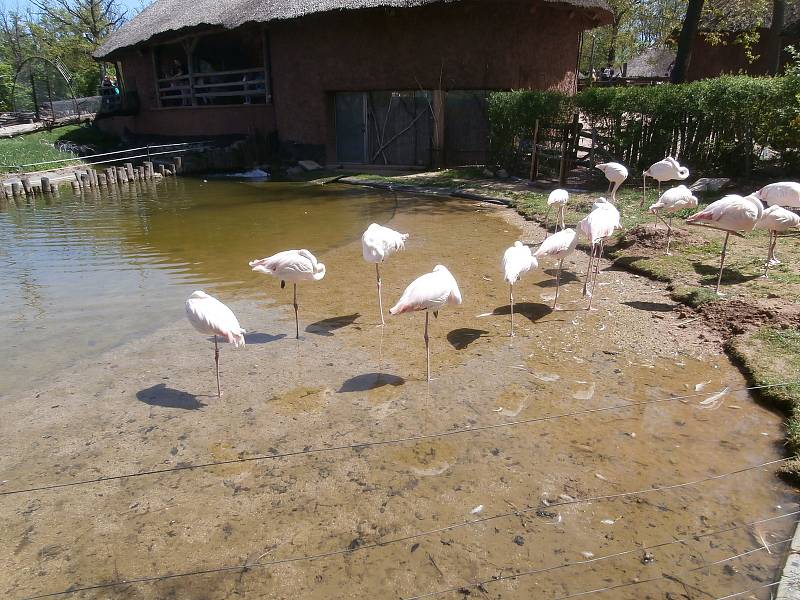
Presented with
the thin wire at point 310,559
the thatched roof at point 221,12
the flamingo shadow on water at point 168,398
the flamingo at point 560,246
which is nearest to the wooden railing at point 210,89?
the thatched roof at point 221,12

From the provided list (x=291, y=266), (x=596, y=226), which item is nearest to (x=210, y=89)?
(x=291, y=266)

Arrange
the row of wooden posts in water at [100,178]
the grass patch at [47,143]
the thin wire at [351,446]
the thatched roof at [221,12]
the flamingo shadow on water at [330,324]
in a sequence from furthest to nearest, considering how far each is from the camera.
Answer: the grass patch at [47,143] < the thatched roof at [221,12] < the row of wooden posts in water at [100,178] < the flamingo shadow on water at [330,324] < the thin wire at [351,446]

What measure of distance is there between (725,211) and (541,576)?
522 cm

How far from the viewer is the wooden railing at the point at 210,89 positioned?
2233cm

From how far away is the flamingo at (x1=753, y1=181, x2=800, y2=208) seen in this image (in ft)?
24.2

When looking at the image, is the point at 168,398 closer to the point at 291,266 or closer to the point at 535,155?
the point at 291,266

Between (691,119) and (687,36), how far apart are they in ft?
19.1

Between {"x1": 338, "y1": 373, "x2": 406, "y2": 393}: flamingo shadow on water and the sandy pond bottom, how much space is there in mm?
23

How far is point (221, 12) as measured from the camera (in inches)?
826

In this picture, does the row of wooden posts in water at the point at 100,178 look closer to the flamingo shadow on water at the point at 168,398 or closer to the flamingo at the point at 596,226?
the flamingo shadow on water at the point at 168,398

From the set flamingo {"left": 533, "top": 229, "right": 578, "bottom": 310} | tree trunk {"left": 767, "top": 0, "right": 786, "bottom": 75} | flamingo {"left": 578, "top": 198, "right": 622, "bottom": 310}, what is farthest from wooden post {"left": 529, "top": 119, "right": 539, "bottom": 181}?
tree trunk {"left": 767, "top": 0, "right": 786, "bottom": 75}

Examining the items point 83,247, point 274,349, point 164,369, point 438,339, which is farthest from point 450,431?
point 83,247

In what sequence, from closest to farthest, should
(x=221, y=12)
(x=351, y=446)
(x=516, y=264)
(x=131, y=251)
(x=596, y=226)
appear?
(x=351, y=446), (x=516, y=264), (x=596, y=226), (x=131, y=251), (x=221, y=12)

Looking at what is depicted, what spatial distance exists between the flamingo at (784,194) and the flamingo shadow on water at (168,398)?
294 inches
